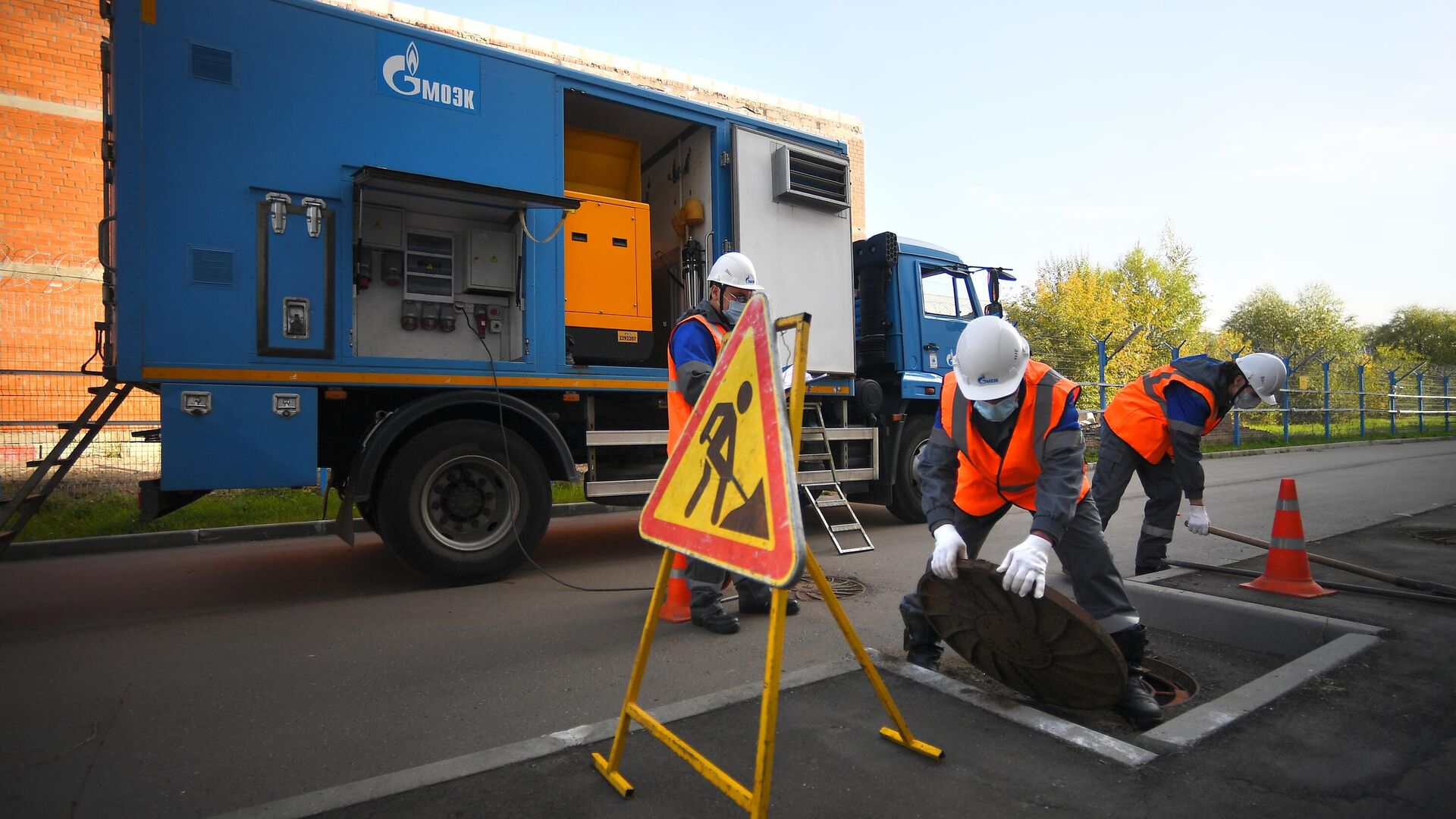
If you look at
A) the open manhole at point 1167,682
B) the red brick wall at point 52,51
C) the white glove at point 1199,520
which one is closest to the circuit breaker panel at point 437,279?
the open manhole at point 1167,682

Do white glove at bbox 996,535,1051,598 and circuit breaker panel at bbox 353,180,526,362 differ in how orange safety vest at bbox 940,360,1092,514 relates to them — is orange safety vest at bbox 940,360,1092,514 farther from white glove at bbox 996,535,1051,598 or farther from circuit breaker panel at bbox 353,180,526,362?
circuit breaker panel at bbox 353,180,526,362

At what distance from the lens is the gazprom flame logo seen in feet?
17.3

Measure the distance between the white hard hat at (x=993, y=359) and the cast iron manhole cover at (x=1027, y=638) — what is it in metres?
0.66

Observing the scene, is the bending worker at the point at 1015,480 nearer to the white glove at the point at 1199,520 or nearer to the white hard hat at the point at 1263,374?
the white glove at the point at 1199,520

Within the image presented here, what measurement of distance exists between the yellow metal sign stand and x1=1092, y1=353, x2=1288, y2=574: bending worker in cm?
323

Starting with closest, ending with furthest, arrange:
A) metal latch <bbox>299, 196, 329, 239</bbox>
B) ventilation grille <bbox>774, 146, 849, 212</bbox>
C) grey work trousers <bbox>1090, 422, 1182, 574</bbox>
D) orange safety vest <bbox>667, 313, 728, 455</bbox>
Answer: orange safety vest <bbox>667, 313, 728, 455</bbox>
metal latch <bbox>299, 196, 329, 239</bbox>
grey work trousers <bbox>1090, 422, 1182, 574</bbox>
ventilation grille <bbox>774, 146, 849, 212</bbox>

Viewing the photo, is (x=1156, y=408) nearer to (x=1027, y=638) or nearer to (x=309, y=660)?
(x=1027, y=638)

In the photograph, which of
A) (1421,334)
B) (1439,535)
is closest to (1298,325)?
(1421,334)

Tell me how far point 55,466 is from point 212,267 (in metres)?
1.62

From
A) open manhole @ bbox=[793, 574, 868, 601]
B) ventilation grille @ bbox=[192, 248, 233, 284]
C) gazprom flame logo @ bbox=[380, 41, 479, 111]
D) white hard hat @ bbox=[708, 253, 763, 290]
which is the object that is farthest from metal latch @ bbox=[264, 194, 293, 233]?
open manhole @ bbox=[793, 574, 868, 601]

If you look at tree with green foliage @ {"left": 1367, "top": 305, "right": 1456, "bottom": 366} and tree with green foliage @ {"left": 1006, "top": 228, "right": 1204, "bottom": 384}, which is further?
tree with green foliage @ {"left": 1367, "top": 305, "right": 1456, "bottom": 366}

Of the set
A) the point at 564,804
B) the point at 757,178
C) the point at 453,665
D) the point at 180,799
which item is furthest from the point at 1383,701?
the point at 757,178

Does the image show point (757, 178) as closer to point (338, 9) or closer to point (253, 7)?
point (338, 9)

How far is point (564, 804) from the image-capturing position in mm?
2242
